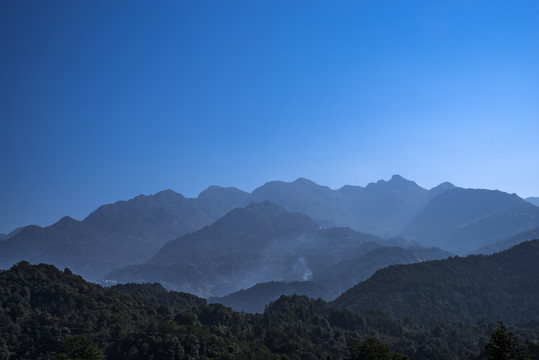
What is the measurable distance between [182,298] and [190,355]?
110m

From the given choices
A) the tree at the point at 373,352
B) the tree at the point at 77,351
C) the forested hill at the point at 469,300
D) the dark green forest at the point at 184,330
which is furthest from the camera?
the forested hill at the point at 469,300

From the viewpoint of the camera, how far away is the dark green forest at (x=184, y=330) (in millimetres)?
88750

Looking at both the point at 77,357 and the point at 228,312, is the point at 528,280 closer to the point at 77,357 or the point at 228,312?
the point at 228,312

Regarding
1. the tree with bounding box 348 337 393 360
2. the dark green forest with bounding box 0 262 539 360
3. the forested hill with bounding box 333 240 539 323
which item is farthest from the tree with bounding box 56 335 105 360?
the forested hill with bounding box 333 240 539 323

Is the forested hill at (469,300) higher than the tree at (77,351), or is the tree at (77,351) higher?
the tree at (77,351)

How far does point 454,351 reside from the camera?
392 feet

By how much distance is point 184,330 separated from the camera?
101375 millimetres

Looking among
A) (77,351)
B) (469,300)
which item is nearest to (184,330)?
(77,351)

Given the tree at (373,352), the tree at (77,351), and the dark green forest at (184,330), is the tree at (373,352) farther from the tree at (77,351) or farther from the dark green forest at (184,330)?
the tree at (77,351)

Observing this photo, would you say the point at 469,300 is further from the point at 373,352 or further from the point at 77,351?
the point at 77,351

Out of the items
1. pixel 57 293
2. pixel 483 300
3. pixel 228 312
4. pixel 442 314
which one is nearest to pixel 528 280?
pixel 483 300

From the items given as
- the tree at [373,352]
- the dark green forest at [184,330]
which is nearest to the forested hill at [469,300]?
the dark green forest at [184,330]

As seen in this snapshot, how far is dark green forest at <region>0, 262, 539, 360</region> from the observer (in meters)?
88.8

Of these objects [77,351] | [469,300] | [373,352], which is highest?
[77,351]
